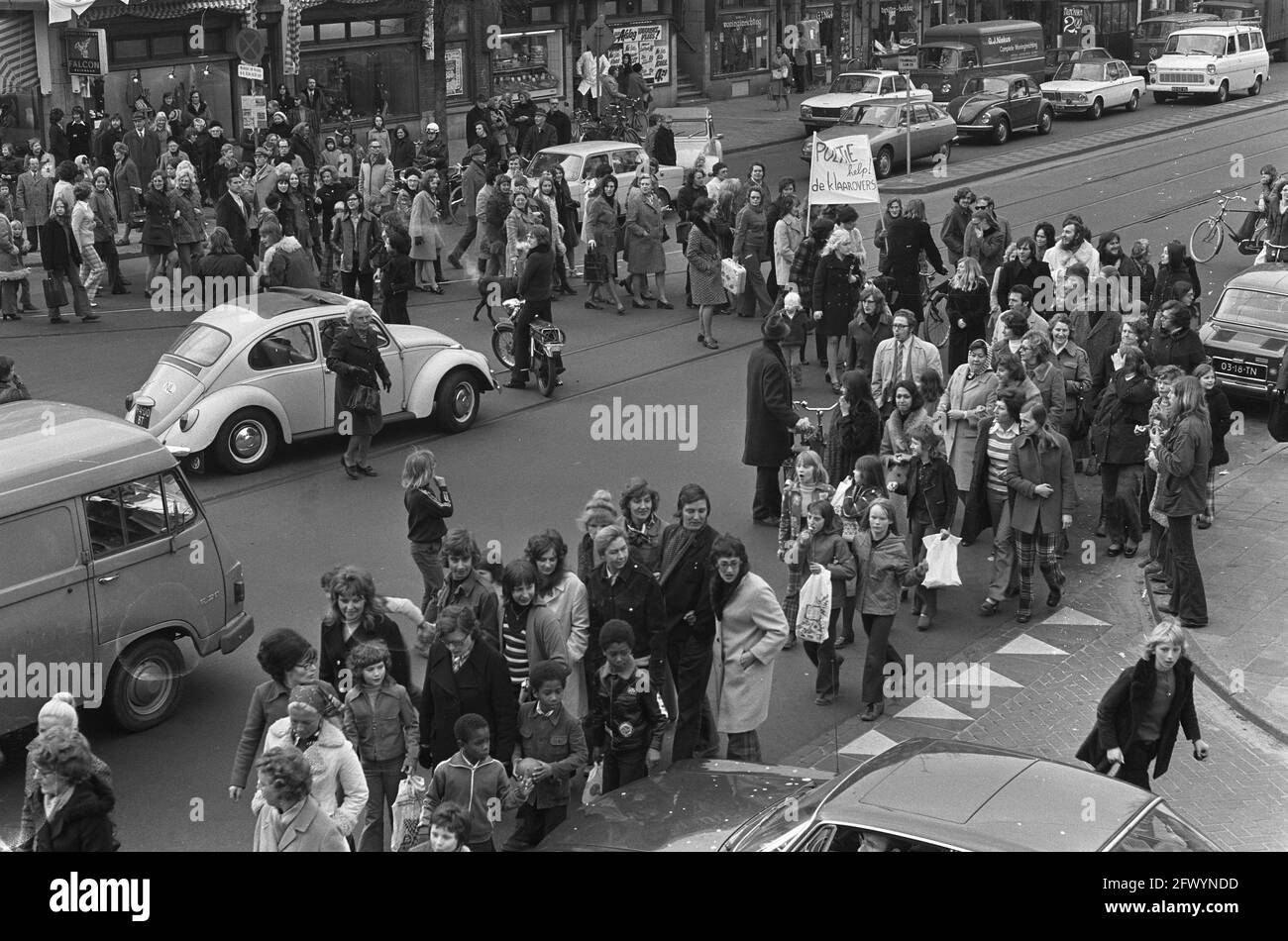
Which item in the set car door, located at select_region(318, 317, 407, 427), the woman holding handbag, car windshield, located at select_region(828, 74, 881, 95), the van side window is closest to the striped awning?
car door, located at select_region(318, 317, 407, 427)

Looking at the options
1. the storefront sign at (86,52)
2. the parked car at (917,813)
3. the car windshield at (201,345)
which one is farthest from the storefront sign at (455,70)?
the parked car at (917,813)

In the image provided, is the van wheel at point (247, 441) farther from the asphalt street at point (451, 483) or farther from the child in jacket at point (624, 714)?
the child in jacket at point (624, 714)

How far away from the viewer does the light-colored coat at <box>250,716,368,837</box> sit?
25.5 ft

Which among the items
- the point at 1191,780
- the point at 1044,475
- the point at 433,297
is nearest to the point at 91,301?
the point at 433,297

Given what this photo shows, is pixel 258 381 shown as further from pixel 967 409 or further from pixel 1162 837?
pixel 1162 837

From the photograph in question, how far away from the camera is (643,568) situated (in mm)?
9375

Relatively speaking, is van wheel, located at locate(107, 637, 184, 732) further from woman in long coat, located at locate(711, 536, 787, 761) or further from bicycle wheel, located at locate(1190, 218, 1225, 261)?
bicycle wheel, located at locate(1190, 218, 1225, 261)

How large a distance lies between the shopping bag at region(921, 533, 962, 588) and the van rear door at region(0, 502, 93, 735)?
5.79 m

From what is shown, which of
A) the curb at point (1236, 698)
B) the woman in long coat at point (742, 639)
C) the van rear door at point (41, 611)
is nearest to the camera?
the woman in long coat at point (742, 639)

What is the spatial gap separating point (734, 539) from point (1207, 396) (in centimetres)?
585

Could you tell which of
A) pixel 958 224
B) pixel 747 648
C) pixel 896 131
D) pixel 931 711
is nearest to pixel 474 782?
pixel 747 648

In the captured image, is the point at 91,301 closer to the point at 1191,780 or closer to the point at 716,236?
the point at 716,236

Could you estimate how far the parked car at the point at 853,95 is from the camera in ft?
116

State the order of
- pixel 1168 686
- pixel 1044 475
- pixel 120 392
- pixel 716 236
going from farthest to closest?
pixel 716 236
pixel 120 392
pixel 1044 475
pixel 1168 686
